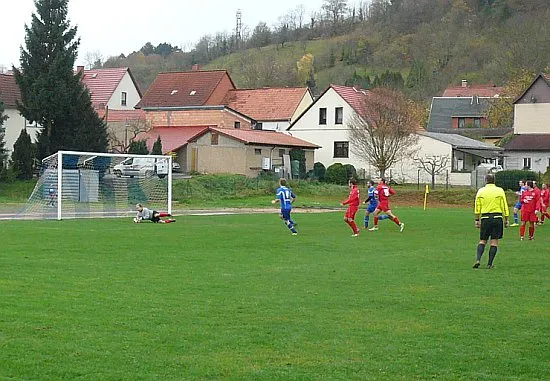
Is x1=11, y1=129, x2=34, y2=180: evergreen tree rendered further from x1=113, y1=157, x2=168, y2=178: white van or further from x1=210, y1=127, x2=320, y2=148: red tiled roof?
x1=210, y1=127, x2=320, y2=148: red tiled roof

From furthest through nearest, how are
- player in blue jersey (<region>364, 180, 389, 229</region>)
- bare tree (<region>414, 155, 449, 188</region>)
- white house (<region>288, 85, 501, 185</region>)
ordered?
white house (<region>288, 85, 501, 185</region>) → bare tree (<region>414, 155, 449, 188</region>) → player in blue jersey (<region>364, 180, 389, 229</region>)

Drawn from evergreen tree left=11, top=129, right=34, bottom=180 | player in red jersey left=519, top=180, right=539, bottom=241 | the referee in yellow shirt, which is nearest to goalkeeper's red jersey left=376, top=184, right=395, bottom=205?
player in red jersey left=519, top=180, right=539, bottom=241

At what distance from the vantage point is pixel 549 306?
12258mm

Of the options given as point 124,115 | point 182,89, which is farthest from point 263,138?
point 182,89

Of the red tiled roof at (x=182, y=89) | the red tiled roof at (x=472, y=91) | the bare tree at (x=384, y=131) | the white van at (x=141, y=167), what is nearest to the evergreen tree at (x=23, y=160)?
the white van at (x=141, y=167)

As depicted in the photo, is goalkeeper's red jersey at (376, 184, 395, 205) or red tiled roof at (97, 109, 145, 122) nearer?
goalkeeper's red jersey at (376, 184, 395, 205)

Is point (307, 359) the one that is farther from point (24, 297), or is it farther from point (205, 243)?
point (205, 243)

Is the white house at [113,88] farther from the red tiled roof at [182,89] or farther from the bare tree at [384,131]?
the bare tree at [384,131]

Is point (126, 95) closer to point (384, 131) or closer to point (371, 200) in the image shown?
point (384, 131)

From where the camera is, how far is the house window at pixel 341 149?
2852 inches

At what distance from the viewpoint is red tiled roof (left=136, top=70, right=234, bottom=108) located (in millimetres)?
78125

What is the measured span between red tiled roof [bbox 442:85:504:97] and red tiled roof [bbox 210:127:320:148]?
47417 millimetres

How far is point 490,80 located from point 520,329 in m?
115

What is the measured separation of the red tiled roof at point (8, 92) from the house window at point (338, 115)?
25744 millimetres
